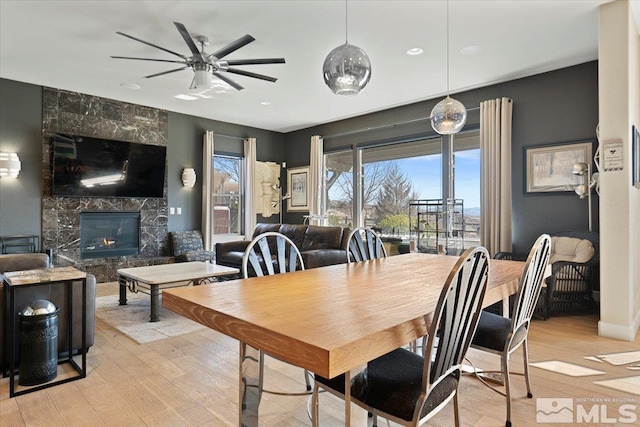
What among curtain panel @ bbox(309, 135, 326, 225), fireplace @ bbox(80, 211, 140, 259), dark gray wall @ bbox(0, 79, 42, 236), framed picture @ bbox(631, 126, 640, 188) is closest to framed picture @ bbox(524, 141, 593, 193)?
framed picture @ bbox(631, 126, 640, 188)

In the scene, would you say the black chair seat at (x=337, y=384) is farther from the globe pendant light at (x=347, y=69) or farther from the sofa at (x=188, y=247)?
the sofa at (x=188, y=247)

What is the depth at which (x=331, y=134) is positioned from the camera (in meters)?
7.31

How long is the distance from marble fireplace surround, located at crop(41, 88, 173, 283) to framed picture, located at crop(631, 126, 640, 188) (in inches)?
243

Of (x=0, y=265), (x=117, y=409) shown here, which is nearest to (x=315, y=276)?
(x=117, y=409)

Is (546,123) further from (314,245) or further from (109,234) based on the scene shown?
(109,234)

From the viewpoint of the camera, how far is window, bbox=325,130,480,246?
17.9 ft

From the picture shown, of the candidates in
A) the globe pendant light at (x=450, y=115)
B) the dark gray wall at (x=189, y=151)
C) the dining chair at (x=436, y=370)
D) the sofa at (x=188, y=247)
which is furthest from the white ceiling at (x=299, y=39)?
the dining chair at (x=436, y=370)

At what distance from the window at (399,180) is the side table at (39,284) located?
4.76 meters

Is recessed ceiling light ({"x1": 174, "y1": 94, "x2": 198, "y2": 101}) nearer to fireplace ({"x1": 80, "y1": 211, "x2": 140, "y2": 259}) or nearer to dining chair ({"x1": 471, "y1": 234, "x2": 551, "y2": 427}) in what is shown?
fireplace ({"x1": 80, "y1": 211, "x2": 140, "y2": 259})

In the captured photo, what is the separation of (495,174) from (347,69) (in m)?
3.48

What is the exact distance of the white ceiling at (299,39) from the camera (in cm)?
318

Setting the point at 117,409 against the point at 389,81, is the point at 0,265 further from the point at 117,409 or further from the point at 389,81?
the point at 389,81

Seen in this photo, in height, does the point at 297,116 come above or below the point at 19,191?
above

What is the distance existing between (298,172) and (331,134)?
113 cm
